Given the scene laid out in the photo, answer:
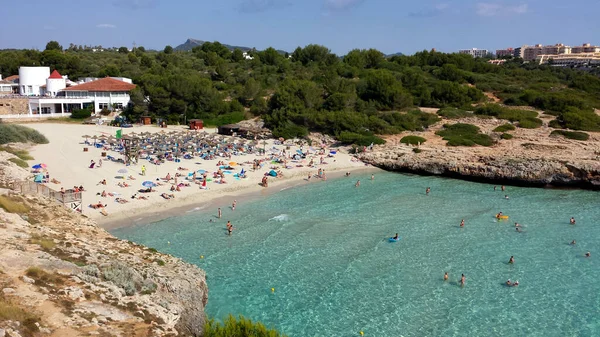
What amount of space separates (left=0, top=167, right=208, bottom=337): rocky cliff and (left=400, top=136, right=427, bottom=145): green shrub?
28.8 meters

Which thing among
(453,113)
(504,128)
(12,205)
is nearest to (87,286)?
(12,205)

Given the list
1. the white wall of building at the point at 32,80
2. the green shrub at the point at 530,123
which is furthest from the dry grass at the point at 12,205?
the white wall of building at the point at 32,80

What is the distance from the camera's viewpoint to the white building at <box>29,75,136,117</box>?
54.3 meters

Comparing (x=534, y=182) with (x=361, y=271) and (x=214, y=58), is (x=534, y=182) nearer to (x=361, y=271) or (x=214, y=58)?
(x=361, y=271)

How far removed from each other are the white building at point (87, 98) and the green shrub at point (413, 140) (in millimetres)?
32407

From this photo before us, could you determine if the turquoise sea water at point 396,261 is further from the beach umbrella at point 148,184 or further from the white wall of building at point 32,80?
the white wall of building at point 32,80

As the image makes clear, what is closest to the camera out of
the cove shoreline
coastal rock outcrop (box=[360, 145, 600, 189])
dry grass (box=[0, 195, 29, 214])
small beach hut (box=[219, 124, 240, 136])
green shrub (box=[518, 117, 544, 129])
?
dry grass (box=[0, 195, 29, 214])

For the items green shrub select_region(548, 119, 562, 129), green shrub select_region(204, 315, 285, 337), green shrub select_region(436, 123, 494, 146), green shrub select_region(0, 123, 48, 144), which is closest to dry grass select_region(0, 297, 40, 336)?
green shrub select_region(204, 315, 285, 337)

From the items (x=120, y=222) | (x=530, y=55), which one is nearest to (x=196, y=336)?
(x=120, y=222)

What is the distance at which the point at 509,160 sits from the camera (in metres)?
34.0

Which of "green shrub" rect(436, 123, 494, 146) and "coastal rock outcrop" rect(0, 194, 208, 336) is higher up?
"green shrub" rect(436, 123, 494, 146)

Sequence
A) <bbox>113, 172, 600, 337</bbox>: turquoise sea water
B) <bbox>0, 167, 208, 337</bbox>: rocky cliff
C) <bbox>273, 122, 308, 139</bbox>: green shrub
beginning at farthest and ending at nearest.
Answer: <bbox>273, 122, 308, 139</bbox>: green shrub
<bbox>113, 172, 600, 337</bbox>: turquoise sea water
<bbox>0, 167, 208, 337</bbox>: rocky cliff

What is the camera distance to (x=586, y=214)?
27.0 meters

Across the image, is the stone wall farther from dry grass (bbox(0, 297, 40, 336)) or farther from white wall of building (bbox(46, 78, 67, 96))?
dry grass (bbox(0, 297, 40, 336))
